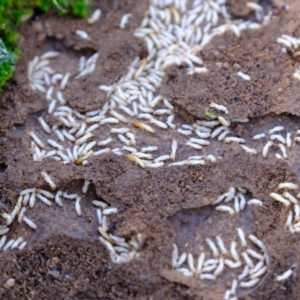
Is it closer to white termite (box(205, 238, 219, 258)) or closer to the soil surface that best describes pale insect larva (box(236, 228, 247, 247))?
the soil surface

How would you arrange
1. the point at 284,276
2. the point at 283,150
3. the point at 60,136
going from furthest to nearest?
the point at 60,136 < the point at 283,150 < the point at 284,276

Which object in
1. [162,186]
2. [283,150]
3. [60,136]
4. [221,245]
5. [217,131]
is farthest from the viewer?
[60,136]

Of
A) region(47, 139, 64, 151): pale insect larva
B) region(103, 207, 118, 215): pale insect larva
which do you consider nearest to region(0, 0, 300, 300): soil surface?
region(103, 207, 118, 215): pale insect larva

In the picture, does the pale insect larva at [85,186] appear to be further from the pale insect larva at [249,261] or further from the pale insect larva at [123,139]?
the pale insect larva at [249,261]

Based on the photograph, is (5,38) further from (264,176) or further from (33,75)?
(264,176)

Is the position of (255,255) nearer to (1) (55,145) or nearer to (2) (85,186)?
(2) (85,186)

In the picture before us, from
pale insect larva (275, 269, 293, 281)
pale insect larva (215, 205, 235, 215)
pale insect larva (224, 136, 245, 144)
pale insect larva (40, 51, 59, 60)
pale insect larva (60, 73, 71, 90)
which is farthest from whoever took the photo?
pale insect larva (40, 51, 59, 60)

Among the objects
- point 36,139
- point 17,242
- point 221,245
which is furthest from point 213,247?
point 36,139
